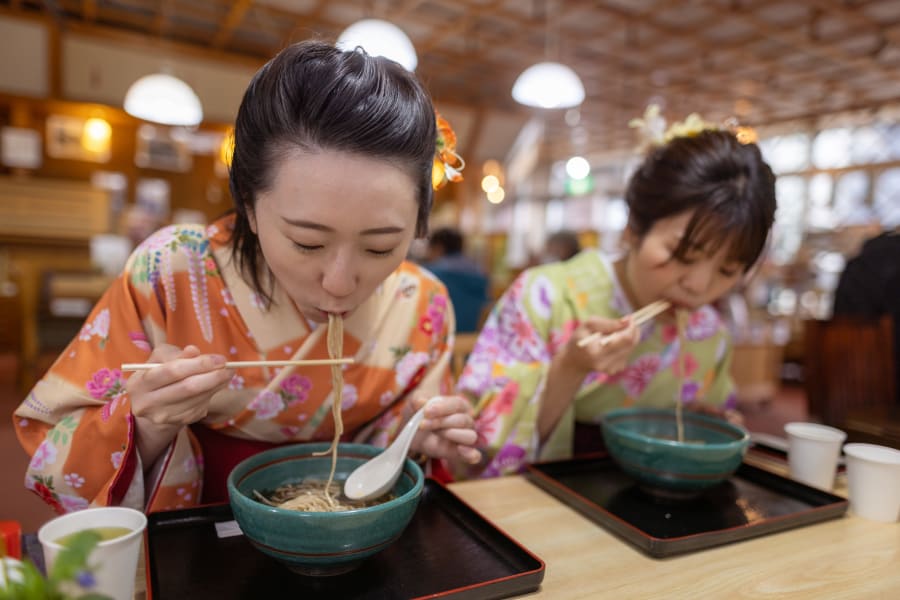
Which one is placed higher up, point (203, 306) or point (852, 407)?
point (203, 306)

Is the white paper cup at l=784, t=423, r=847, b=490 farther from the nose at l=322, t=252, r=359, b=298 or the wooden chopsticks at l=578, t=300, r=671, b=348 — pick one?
the nose at l=322, t=252, r=359, b=298

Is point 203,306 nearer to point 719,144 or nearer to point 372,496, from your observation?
point 372,496

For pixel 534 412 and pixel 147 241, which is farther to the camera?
pixel 534 412

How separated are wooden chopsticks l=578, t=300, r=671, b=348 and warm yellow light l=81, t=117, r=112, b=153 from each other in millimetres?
8563

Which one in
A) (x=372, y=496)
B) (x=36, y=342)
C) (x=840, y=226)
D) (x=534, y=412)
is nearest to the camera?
(x=372, y=496)

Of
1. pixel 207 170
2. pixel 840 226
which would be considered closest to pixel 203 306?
pixel 207 170

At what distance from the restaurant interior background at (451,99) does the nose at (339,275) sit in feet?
15.0

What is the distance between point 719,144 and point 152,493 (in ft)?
5.12

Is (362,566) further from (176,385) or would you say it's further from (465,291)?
(465,291)

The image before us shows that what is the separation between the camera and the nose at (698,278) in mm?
1473

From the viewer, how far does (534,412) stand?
1676mm

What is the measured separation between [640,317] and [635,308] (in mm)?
301

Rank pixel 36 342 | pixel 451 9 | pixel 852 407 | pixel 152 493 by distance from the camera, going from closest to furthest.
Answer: pixel 152 493 < pixel 852 407 < pixel 36 342 < pixel 451 9

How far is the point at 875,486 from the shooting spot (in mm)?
1224
